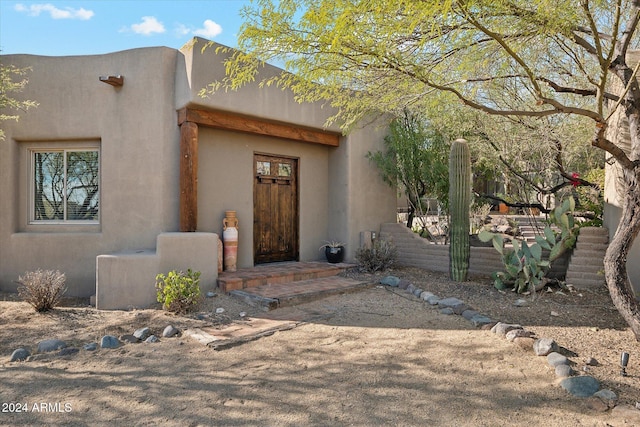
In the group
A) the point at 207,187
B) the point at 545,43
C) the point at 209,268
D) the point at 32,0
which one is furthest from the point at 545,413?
the point at 32,0

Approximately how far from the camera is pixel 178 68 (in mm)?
6969

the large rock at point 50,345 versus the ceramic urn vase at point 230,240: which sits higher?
the ceramic urn vase at point 230,240

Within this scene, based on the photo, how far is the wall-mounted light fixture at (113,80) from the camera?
6.82 meters

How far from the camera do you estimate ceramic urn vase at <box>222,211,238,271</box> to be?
7379 mm

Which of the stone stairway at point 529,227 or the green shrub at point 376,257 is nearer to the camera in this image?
the green shrub at point 376,257

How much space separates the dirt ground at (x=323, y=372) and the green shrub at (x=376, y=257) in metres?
2.45

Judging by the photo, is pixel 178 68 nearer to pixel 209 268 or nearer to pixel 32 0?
pixel 32 0

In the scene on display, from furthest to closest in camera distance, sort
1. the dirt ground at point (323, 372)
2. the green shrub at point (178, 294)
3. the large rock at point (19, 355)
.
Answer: the green shrub at point (178, 294) → the large rock at point (19, 355) → the dirt ground at point (323, 372)

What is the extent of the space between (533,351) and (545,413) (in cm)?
124

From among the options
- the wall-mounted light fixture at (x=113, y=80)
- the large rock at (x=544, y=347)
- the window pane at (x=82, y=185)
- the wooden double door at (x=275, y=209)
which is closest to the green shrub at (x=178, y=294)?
the wooden double door at (x=275, y=209)

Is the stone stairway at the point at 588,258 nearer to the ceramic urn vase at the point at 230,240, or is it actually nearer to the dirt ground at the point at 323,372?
the dirt ground at the point at 323,372

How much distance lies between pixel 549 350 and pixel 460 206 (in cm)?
370

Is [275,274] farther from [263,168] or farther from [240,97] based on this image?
[240,97]

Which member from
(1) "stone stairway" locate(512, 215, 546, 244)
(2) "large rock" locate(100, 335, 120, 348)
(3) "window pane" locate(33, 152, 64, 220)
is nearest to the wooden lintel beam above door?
(3) "window pane" locate(33, 152, 64, 220)
